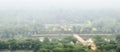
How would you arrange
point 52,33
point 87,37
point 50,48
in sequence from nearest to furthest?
point 50,48 → point 87,37 → point 52,33

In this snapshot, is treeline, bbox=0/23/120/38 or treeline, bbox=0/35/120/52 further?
treeline, bbox=0/23/120/38

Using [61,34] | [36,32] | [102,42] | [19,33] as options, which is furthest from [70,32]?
[102,42]

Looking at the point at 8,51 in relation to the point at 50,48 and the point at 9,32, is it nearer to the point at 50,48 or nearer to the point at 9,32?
the point at 50,48

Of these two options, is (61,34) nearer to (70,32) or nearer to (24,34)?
(70,32)

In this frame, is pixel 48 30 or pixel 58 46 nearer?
pixel 58 46

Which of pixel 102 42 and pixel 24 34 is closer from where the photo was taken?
pixel 102 42

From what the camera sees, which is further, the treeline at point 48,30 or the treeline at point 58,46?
the treeline at point 48,30

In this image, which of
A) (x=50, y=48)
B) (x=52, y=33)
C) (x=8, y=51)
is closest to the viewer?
(x=50, y=48)

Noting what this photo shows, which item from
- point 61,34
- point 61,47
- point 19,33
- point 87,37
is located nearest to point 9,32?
point 19,33

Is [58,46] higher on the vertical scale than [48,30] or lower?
lower
